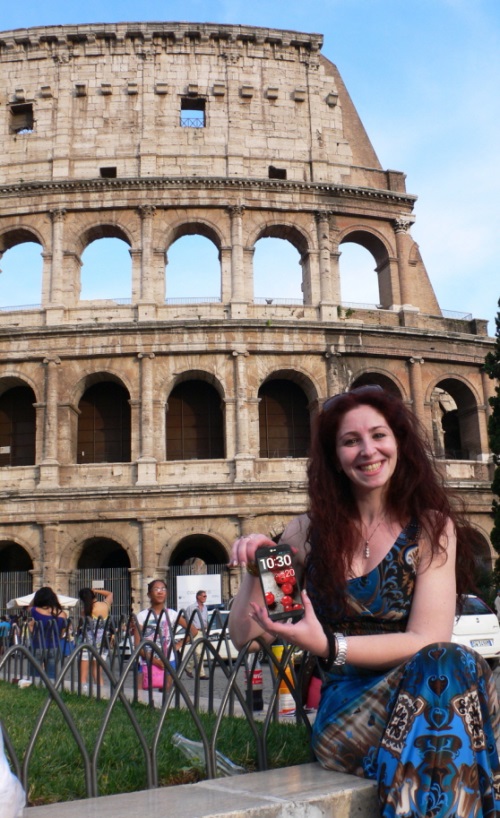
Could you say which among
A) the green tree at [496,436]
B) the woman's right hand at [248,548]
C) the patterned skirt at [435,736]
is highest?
the green tree at [496,436]

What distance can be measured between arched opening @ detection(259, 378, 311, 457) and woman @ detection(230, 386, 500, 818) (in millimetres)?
17009

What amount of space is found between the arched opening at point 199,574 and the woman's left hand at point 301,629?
15056 millimetres

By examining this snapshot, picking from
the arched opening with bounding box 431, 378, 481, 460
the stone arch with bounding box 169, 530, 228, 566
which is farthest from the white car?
the arched opening with bounding box 431, 378, 481, 460

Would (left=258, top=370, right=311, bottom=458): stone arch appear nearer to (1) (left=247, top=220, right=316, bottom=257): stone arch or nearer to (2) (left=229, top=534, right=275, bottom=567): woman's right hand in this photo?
(1) (left=247, top=220, right=316, bottom=257): stone arch

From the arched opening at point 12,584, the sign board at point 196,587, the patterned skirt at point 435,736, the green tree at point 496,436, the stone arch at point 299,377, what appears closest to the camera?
the patterned skirt at point 435,736

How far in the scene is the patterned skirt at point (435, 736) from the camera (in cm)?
234

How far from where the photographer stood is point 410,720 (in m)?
2.45

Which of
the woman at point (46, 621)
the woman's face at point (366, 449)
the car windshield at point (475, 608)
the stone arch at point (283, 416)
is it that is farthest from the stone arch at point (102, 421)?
the woman's face at point (366, 449)

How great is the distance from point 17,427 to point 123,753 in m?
17.9

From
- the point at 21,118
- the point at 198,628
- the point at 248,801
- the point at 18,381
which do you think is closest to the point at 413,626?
the point at 248,801

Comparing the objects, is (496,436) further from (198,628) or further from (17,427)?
(17,427)

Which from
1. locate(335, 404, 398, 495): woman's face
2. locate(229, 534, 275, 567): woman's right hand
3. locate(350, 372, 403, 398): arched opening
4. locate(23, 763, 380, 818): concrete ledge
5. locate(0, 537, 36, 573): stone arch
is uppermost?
locate(350, 372, 403, 398): arched opening

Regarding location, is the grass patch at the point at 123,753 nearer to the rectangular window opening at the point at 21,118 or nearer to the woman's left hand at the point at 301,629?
the woman's left hand at the point at 301,629

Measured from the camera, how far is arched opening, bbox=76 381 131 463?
2002cm
